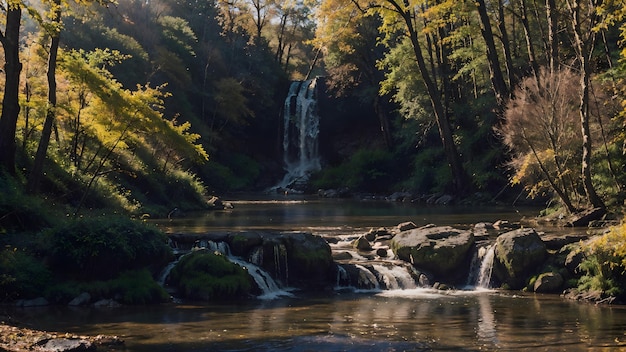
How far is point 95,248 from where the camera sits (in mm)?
14078

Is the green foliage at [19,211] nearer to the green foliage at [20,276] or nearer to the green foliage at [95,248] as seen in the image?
the green foliage at [20,276]

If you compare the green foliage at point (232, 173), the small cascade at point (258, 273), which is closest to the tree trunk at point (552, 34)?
the small cascade at point (258, 273)

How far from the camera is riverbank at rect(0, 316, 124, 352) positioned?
9.00 metres

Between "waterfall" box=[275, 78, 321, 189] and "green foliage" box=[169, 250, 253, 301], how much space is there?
126 ft

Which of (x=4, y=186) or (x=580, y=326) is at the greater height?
(x=4, y=186)

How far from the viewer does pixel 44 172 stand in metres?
21.5

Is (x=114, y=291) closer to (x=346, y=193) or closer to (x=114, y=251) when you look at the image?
(x=114, y=251)

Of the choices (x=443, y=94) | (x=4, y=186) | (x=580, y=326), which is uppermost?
(x=443, y=94)

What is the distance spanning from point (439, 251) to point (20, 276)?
9825 mm

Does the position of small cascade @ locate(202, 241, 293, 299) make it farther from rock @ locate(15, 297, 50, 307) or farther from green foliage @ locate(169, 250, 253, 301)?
rock @ locate(15, 297, 50, 307)

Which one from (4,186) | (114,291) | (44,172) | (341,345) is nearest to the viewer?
(341,345)

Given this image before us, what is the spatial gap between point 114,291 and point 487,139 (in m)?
26.0

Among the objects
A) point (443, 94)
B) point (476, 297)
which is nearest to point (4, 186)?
point (476, 297)

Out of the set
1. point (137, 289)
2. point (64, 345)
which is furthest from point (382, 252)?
point (64, 345)
